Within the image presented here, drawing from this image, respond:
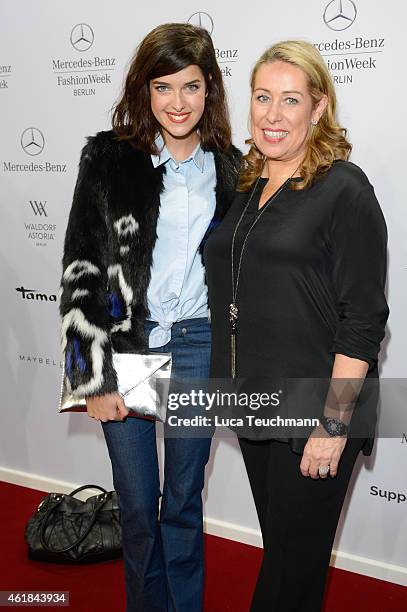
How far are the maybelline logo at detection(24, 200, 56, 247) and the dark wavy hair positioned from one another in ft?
3.88

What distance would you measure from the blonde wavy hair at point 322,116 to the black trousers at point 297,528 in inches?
27.5

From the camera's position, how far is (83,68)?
3.09m

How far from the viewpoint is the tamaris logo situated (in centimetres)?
279

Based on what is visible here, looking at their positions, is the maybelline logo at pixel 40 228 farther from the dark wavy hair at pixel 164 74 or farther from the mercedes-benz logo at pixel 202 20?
the dark wavy hair at pixel 164 74

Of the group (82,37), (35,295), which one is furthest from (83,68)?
(35,295)

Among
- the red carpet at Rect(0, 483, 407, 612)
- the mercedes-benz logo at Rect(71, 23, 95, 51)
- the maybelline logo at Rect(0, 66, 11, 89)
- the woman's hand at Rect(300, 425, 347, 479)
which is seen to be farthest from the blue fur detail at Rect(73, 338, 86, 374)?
the maybelline logo at Rect(0, 66, 11, 89)

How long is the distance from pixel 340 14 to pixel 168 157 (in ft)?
2.79

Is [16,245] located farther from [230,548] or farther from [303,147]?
[303,147]

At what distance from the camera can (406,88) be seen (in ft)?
8.01

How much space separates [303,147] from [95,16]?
4.97 ft

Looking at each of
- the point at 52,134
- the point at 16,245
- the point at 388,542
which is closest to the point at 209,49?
the point at 52,134

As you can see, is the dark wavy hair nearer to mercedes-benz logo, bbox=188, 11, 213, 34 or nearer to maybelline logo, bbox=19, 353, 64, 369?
mercedes-benz logo, bbox=188, 11, 213, 34

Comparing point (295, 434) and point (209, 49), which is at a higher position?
point (209, 49)

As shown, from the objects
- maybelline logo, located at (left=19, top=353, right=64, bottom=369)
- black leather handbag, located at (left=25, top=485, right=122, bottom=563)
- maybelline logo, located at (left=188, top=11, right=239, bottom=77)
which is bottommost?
black leather handbag, located at (left=25, top=485, right=122, bottom=563)
